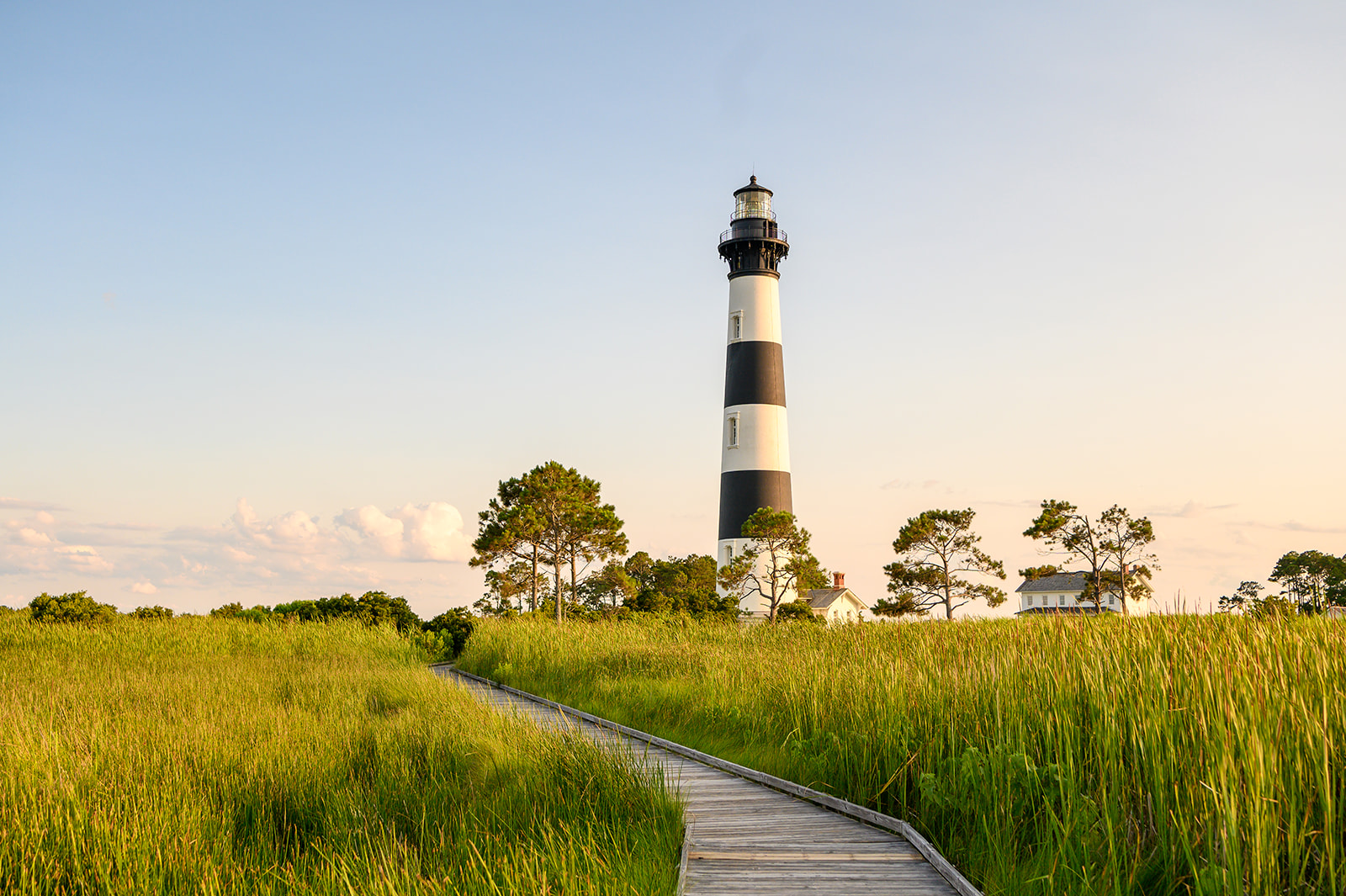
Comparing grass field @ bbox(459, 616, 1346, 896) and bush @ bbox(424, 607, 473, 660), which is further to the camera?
bush @ bbox(424, 607, 473, 660)

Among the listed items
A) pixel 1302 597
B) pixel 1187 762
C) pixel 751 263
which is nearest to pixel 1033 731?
pixel 1187 762

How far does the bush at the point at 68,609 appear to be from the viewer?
18875 mm

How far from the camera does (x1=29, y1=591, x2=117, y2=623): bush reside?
1888cm

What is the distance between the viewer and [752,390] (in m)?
27.9

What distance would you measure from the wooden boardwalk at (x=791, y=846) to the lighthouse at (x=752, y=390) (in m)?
21.5

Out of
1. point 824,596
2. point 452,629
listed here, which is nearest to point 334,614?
point 452,629

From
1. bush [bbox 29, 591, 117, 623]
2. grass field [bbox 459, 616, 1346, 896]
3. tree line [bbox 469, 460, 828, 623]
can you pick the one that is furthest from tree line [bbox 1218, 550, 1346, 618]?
bush [bbox 29, 591, 117, 623]

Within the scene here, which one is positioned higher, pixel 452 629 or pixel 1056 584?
pixel 1056 584

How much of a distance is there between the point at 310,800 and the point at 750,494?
22462mm

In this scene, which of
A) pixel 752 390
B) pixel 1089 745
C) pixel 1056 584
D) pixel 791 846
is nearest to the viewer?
pixel 791 846

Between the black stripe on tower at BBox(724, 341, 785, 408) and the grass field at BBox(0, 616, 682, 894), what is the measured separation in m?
18.9

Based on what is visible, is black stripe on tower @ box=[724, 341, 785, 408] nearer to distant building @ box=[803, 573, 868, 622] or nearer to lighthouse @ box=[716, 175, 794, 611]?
lighthouse @ box=[716, 175, 794, 611]

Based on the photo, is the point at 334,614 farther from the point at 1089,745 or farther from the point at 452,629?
the point at 1089,745

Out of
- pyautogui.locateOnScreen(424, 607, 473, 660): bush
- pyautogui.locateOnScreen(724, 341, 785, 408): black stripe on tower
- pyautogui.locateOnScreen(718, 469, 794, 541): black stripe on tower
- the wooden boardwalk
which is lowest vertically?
the wooden boardwalk
